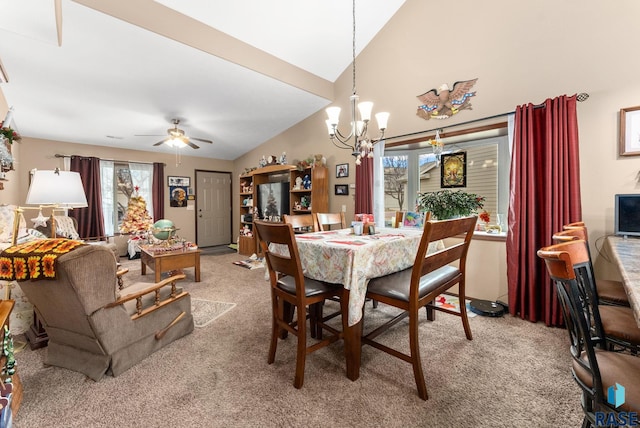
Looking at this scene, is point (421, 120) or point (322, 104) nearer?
point (421, 120)

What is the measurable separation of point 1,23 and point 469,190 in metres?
4.79

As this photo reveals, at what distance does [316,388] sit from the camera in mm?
1627

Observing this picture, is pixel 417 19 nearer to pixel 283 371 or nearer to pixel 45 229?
pixel 283 371

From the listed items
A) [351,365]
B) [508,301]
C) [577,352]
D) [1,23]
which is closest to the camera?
[577,352]

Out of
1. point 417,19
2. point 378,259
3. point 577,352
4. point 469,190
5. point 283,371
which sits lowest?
point 283,371

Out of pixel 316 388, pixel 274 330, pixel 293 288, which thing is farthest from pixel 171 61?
pixel 316 388

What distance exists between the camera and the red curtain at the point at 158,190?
19.8 feet

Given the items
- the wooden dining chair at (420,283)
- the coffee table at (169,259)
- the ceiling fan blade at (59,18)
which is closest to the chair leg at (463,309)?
the wooden dining chair at (420,283)

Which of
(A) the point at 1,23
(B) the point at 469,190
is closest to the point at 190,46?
(A) the point at 1,23

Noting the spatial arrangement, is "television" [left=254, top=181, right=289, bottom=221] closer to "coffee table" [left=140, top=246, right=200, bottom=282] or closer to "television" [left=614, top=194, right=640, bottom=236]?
"coffee table" [left=140, top=246, right=200, bottom=282]

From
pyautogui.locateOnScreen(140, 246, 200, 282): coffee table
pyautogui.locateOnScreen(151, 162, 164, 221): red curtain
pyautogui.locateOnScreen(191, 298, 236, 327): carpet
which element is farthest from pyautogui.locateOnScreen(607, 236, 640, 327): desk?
pyautogui.locateOnScreen(151, 162, 164, 221): red curtain

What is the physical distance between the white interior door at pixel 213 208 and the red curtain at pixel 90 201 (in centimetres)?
190

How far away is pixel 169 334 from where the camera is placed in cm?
211

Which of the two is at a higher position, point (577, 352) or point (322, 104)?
point (322, 104)
